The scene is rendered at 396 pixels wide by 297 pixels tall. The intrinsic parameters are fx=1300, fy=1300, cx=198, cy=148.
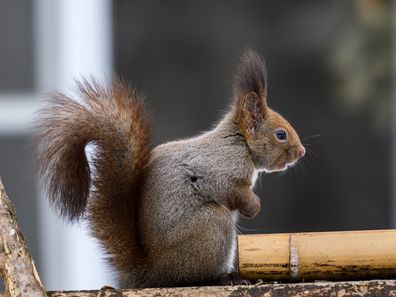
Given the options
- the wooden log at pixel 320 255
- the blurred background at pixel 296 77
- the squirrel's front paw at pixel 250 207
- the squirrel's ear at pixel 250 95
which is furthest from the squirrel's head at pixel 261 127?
the blurred background at pixel 296 77

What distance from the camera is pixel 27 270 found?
91.2 inches

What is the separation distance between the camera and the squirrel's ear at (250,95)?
2.78 metres

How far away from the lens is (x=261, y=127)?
288cm

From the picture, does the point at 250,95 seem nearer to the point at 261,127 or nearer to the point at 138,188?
the point at 261,127

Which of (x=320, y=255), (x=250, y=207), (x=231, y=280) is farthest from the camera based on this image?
(x=250, y=207)

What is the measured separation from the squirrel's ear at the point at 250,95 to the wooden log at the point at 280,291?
1.78 feet

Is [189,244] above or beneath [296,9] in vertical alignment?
beneath

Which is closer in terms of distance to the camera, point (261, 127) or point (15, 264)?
point (15, 264)

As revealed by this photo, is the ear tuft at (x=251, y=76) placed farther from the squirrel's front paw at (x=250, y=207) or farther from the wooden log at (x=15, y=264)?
the wooden log at (x=15, y=264)

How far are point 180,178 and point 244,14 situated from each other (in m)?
3.83

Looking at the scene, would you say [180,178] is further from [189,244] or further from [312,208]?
[312,208]

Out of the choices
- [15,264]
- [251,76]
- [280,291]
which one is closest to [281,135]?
[251,76]

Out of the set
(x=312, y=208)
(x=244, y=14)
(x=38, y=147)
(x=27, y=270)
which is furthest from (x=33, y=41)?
(x=27, y=270)

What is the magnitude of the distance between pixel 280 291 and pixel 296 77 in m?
4.13
